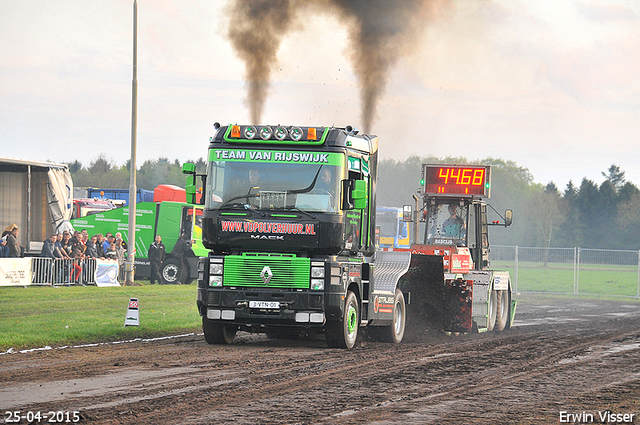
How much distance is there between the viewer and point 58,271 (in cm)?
2747

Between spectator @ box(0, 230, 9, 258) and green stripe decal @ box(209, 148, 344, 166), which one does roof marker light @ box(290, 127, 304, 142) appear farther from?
spectator @ box(0, 230, 9, 258)

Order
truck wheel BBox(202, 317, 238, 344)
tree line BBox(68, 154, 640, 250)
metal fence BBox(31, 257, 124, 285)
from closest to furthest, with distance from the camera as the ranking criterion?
truck wheel BBox(202, 317, 238, 344)
metal fence BBox(31, 257, 124, 285)
tree line BBox(68, 154, 640, 250)

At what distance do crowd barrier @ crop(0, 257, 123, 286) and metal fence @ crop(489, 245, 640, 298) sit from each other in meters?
17.4

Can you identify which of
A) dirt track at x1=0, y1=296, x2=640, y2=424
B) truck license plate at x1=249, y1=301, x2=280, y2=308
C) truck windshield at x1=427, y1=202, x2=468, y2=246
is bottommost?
dirt track at x1=0, y1=296, x2=640, y2=424

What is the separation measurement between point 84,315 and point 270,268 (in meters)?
6.87

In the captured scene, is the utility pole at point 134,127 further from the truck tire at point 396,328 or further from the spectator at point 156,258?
the truck tire at point 396,328

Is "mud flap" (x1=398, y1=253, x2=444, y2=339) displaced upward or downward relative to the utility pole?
downward

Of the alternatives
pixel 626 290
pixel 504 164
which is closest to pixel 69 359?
pixel 626 290

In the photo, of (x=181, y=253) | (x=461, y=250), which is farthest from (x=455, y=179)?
(x=181, y=253)

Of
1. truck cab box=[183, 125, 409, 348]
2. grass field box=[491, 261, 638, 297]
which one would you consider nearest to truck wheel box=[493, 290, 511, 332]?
truck cab box=[183, 125, 409, 348]

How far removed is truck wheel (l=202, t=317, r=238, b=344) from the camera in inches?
563

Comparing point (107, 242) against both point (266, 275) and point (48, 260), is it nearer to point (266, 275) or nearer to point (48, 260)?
point (48, 260)
